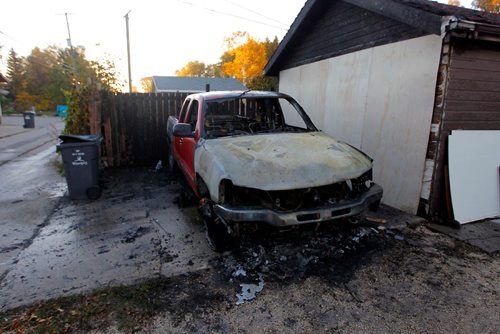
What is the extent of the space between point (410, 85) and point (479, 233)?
7.69 feet

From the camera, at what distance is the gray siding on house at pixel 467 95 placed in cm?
400

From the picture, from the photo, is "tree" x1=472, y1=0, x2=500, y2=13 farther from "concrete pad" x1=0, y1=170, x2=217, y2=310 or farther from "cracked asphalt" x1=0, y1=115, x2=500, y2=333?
"concrete pad" x1=0, y1=170, x2=217, y2=310

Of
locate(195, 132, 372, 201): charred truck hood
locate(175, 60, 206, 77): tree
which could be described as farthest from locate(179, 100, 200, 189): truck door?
locate(175, 60, 206, 77): tree

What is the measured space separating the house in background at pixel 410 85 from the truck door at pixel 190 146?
3.06 m

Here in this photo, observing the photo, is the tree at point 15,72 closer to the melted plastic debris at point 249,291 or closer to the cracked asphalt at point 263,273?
the cracked asphalt at point 263,273

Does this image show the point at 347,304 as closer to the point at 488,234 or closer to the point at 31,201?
the point at 488,234

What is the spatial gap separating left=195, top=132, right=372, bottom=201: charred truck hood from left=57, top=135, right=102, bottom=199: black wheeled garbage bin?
2.79 metres

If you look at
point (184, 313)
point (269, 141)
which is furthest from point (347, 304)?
point (269, 141)

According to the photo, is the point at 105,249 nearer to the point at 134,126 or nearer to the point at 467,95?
the point at 134,126

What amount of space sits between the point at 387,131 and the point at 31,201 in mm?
6463

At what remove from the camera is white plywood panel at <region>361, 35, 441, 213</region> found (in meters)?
4.27

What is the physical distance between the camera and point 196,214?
464cm

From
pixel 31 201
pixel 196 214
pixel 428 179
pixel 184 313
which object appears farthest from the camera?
pixel 31 201

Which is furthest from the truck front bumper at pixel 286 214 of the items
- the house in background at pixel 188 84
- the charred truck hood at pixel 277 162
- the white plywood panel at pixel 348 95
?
the house in background at pixel 188 84
